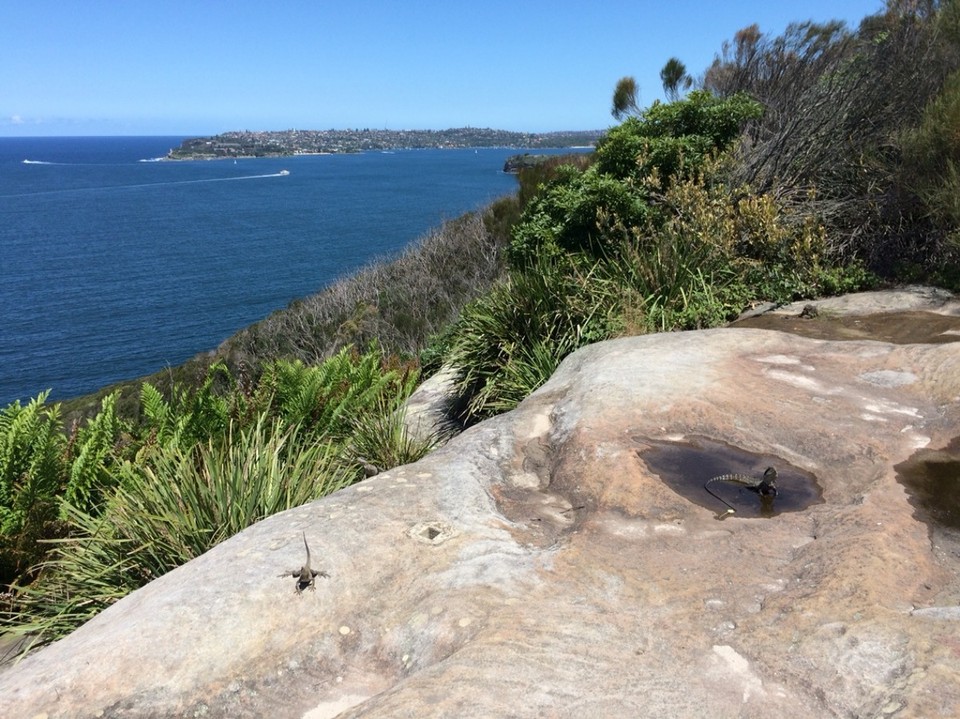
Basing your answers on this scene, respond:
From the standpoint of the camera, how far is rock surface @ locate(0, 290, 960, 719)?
2.65 m

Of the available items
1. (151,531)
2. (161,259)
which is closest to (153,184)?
(161,259)

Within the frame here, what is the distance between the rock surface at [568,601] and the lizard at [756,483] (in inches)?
3.5

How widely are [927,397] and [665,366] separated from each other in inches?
74.6

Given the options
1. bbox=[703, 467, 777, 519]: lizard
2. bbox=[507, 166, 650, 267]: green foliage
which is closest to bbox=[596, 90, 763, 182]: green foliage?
bbox=[507, 166, 650, 267]: green foliage

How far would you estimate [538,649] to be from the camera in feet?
9.39

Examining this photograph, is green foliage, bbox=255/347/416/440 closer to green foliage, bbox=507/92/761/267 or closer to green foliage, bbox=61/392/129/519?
green foliage, bbox=61/392/129/519

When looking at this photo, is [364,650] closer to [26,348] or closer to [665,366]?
[665,366]

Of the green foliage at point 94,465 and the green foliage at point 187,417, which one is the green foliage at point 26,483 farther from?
the green foliage at point 187,417

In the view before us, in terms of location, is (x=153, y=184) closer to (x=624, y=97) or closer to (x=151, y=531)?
(x=624, y=97)

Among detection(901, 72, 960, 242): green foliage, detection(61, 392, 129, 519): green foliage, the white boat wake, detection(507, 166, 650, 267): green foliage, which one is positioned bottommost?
the white boat wake

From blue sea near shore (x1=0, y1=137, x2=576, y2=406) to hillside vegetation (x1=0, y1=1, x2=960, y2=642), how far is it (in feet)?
46.1

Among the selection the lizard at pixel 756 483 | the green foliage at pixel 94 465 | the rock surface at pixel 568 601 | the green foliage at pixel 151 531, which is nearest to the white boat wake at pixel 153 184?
the green foliage at pixel 94 465

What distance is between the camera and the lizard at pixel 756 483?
4281 millimetres

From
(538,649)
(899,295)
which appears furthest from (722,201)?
(538,649)
